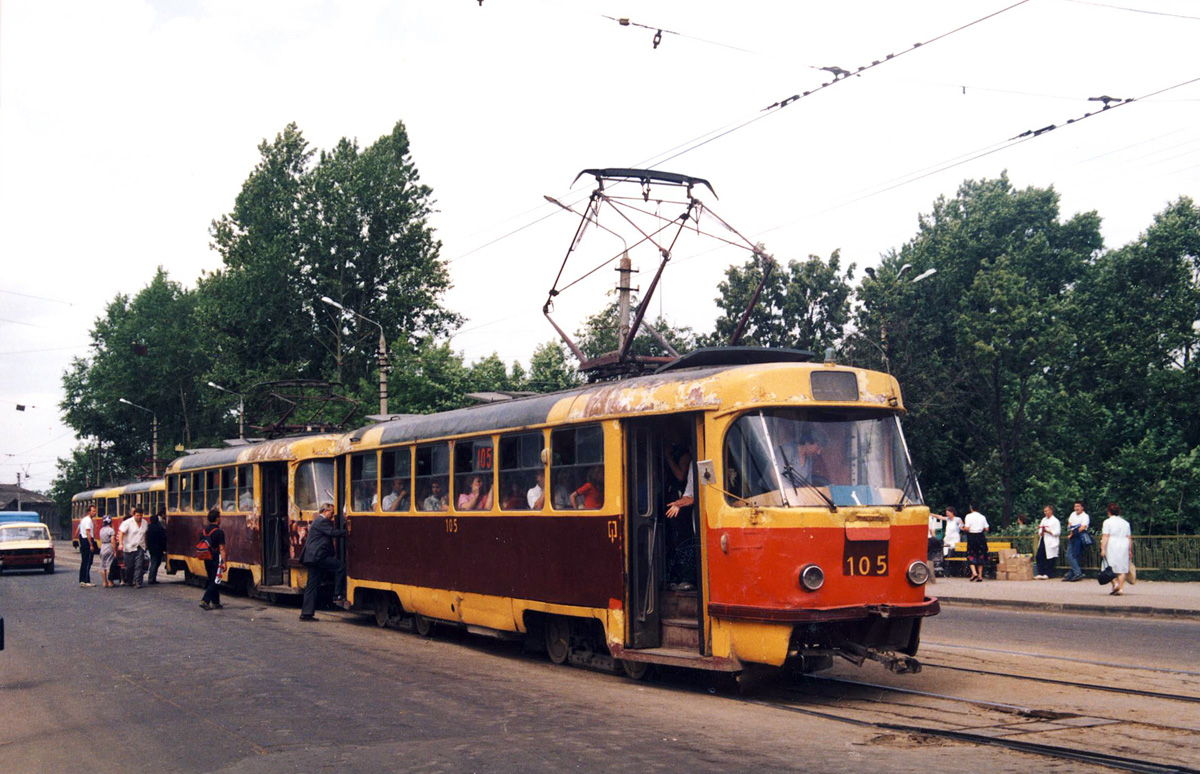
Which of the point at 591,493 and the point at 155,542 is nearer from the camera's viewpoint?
the point at 591,493

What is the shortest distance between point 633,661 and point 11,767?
5.42m

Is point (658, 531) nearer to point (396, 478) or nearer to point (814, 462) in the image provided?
point (814, 462)

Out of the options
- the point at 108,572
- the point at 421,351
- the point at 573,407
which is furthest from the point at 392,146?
the point at 573,407

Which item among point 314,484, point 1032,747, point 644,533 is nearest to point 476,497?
point 644,533

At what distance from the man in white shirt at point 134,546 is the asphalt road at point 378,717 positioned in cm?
A: 1171

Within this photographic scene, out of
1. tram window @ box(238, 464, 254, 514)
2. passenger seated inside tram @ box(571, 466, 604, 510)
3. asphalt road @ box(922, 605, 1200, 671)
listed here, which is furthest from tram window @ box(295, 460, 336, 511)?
asphalt road @ box(922, 605, 1200, 671)

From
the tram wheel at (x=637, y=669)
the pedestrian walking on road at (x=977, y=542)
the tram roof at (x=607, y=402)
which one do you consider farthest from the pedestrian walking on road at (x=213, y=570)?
the pedestrian walking on road at (x=977, y=542)

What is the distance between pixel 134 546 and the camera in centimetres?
2645

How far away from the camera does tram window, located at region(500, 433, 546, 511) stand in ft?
41.0

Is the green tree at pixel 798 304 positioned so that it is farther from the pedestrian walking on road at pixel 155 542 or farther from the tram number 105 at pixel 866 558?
the tram number 105 at pixel 866 558

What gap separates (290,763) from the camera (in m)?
7.52

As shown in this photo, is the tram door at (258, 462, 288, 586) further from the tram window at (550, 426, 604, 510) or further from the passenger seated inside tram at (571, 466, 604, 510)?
the passenger seated inside tram at (571, 466, 604, 510)

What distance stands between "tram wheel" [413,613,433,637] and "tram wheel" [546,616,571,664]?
3.36 m

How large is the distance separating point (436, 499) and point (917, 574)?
6.94 meters
